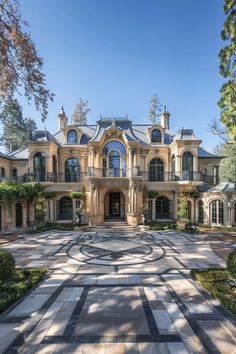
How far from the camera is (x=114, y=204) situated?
23.2 m

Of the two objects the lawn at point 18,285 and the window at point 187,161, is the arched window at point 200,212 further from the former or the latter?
the lawn at point 18,285

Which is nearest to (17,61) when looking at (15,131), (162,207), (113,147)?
(113,147)

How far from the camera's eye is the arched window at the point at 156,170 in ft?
Result: 73.4

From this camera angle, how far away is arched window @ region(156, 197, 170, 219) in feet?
71.2

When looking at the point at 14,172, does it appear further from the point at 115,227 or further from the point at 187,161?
the point at 187,161

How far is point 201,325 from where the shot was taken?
461 centimetres

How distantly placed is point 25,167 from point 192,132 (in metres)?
20.1

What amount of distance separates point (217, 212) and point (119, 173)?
10.8 meters

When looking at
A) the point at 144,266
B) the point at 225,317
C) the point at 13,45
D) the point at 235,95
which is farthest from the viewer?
the point at 144,266

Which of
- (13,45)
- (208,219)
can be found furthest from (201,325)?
(208,219)

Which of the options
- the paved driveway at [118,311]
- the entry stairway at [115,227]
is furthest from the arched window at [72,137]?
the paved driveway at [118,311]

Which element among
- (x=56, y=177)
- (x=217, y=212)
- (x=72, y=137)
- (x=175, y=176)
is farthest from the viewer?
(x=72, y=137)

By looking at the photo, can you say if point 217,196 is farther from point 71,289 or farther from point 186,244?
point 71,289

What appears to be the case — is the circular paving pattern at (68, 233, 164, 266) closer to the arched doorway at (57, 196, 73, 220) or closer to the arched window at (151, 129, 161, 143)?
the arched doorway at (57, 196, 73, 220)
